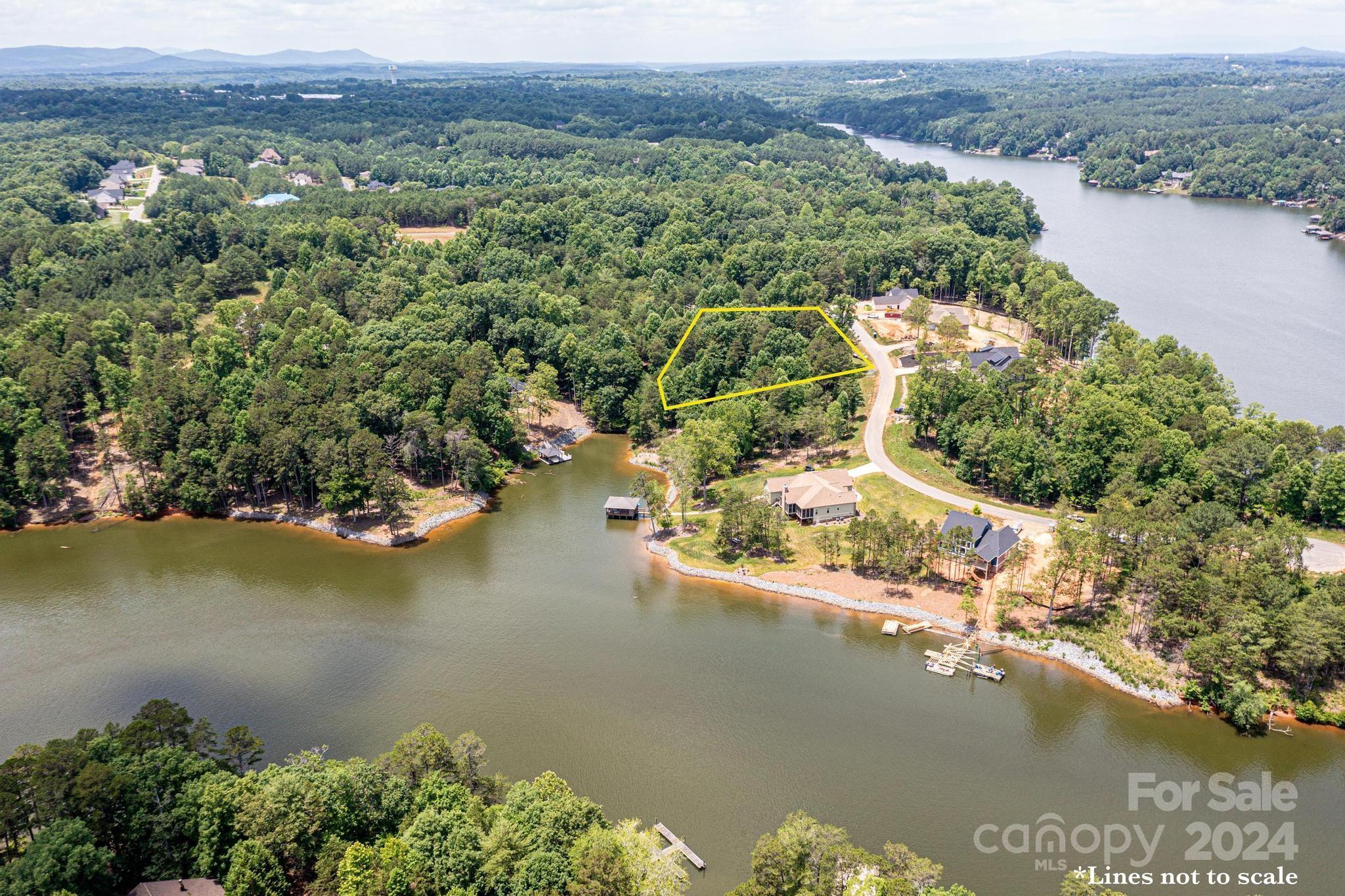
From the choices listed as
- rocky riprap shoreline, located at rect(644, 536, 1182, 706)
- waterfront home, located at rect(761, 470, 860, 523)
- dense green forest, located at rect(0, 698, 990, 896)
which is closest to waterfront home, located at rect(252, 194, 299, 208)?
waterfront home, located at rect(761, 470, 860, 523)

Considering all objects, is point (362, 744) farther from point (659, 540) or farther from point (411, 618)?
point (659, 540)

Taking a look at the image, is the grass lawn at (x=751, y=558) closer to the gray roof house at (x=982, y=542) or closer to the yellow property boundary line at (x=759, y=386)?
the gray roof house at (x=982, y=542)

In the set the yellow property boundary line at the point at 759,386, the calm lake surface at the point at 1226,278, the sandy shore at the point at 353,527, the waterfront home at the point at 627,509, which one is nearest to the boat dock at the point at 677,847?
the waterfront home at the point at 627,509

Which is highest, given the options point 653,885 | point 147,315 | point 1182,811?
point 147,315

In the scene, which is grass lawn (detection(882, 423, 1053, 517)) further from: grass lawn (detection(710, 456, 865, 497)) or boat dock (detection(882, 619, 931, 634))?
boat dock (detection(882, 619, 931, 634))

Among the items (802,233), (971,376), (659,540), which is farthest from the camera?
(802,233)

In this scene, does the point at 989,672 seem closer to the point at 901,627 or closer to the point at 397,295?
the point at 901,627

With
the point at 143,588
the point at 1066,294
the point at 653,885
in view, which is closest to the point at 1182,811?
the point at 653,885
